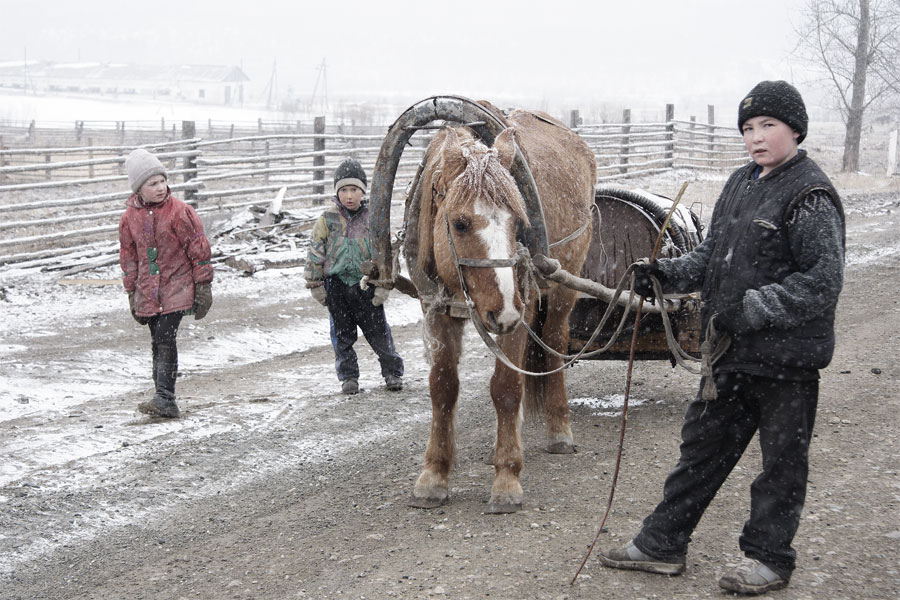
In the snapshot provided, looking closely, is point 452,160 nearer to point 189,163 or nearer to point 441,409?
point 441,409

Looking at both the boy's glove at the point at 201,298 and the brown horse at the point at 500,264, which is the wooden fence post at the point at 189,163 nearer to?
the boy's glove at the point at 201,298

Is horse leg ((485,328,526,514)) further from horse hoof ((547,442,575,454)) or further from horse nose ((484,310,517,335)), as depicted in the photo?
horse hoof ((547,442,575,454))

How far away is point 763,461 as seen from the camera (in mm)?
3783

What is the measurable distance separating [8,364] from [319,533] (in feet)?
16.4

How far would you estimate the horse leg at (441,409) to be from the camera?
5098 millimetres

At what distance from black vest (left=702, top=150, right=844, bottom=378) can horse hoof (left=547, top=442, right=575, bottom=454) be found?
86.9 inches

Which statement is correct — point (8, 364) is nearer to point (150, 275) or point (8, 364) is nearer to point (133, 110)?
point (150, 275)

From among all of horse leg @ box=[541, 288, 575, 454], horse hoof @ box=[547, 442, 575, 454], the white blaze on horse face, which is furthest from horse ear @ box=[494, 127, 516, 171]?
horse hoof @ box=[547, 442, 575, 454]

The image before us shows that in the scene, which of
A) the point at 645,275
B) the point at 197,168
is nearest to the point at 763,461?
the point at 645,275

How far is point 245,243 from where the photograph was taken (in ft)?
47.0

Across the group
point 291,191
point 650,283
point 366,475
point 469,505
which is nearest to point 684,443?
point 650,283

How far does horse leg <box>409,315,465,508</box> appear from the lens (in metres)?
5.10

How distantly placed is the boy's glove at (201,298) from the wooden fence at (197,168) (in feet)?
19.3

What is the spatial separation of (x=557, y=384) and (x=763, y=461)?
2.38 m
